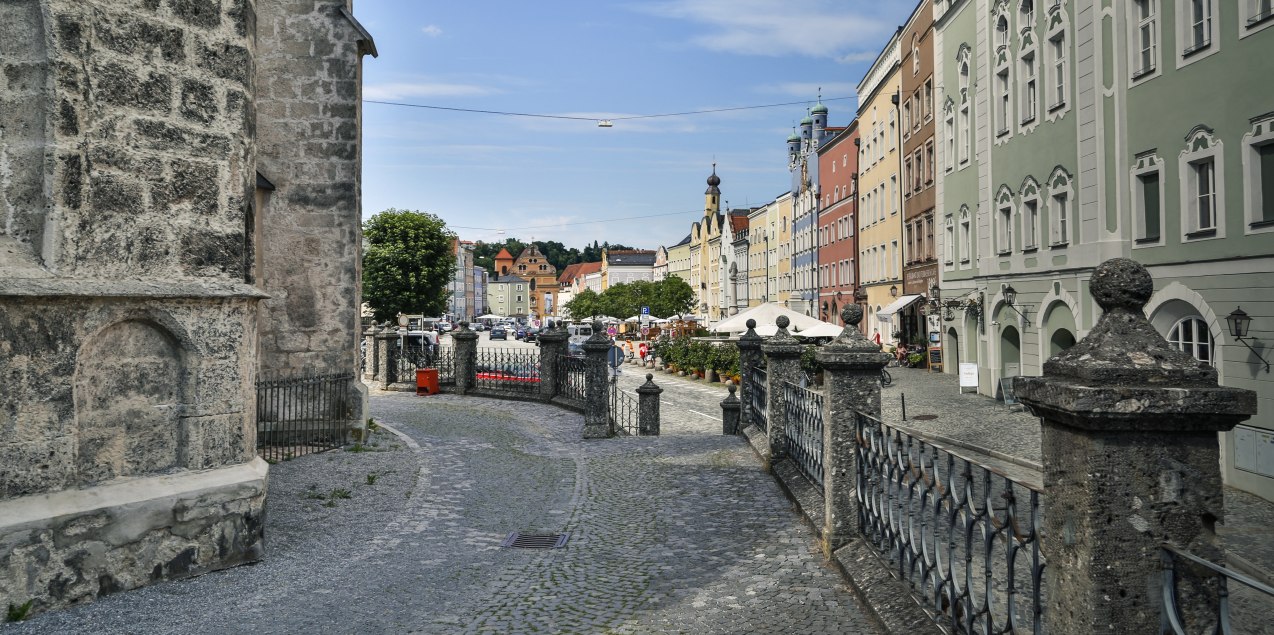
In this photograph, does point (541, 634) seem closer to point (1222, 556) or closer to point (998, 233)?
point (1222, 556)

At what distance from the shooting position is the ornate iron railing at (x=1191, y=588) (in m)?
2.40

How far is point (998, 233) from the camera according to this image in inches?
879

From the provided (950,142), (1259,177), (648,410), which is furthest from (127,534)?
(950,142)

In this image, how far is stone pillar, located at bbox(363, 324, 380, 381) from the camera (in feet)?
90.2

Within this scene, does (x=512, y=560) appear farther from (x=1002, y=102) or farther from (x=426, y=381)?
(x=1002, y=102)

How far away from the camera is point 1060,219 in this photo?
18.6m

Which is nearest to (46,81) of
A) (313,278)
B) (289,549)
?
(289,549)

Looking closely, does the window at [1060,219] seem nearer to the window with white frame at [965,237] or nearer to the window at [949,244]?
the window with white frame at [965,237]

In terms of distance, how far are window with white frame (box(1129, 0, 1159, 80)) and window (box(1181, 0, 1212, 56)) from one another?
0.85 metres

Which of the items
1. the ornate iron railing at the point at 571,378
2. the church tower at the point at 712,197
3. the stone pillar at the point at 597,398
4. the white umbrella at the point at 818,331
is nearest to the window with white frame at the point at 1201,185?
the stone pillar at the point at 597,398

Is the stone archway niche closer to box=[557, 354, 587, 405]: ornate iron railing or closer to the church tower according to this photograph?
box=[557, 354, 587, 405]: ornate iron railing

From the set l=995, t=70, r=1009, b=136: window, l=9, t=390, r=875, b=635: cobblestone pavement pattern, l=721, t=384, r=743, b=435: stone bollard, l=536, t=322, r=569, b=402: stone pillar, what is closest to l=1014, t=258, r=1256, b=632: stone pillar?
l=9, t=390, r=875, b=635: cobblestone pavement pattern

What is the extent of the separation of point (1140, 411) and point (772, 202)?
75.5 metres

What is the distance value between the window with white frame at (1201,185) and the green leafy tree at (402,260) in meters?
40.7
